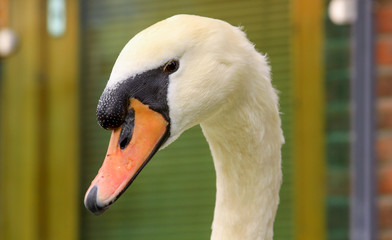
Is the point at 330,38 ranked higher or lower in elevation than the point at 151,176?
higher

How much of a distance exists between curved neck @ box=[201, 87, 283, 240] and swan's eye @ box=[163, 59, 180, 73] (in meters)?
0.10

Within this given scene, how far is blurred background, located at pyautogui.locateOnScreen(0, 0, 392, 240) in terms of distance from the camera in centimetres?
154

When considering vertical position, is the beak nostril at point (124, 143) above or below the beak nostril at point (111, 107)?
below

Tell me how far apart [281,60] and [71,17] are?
0.58 metres

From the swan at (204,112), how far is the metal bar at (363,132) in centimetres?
76

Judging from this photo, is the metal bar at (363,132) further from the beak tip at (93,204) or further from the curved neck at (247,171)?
the beak tip at (93,204)

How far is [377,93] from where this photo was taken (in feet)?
5.05

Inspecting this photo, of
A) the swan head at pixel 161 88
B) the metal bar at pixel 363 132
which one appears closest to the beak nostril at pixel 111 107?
the swan head at pixel 161 88

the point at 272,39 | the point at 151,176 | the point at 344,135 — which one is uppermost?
the point at 272,39

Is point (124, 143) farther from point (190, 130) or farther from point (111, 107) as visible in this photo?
point (190, 130)

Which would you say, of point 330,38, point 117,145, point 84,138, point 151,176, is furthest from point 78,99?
point 117,145

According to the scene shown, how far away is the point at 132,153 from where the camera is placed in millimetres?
680

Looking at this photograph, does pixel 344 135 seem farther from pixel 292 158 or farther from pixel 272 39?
pixel 272 39

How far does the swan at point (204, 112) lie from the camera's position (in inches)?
26.0
